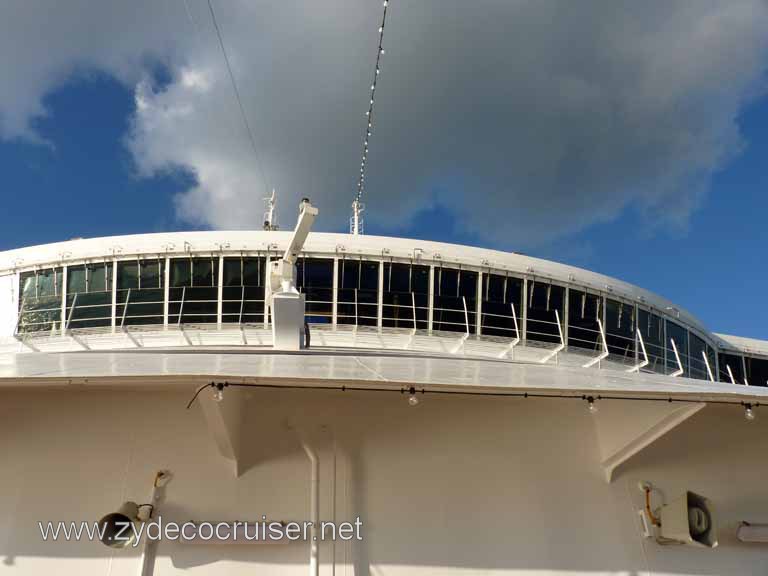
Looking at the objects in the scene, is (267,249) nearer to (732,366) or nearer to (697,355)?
(697,355)

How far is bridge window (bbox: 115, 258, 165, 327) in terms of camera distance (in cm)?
1262

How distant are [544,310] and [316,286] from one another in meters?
5.25

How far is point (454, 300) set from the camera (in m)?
13.2

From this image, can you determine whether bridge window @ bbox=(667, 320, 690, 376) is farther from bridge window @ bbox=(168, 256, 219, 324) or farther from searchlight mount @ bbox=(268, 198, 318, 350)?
bridge window @ bbox=(168, 256, 219, 324)

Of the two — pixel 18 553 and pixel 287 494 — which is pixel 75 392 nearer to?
pixel 18 553

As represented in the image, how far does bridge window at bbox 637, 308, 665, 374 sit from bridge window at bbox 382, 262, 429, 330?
6.12 meters

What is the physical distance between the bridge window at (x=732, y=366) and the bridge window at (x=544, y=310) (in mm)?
12356

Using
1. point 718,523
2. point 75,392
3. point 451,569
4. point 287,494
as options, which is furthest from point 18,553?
point 718,523

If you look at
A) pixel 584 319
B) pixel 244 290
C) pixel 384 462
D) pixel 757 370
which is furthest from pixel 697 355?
pixel 384 462

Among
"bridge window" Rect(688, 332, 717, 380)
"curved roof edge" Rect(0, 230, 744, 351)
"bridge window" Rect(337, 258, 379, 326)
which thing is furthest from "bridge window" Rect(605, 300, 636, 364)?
"bridge window" Rect(337, 258, 379, 326)

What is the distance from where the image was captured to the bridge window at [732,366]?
74.1 ft

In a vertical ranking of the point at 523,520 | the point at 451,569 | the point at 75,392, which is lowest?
the point at 451,569

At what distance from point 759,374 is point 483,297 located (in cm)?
1698

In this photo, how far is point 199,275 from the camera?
13.0 metres
